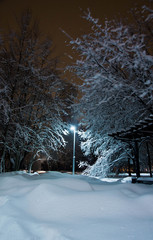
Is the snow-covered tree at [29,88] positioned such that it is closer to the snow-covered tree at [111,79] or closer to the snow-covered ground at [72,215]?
the snow-covered tree at [111,79]

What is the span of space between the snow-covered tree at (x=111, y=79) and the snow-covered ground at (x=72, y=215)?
3.31 m

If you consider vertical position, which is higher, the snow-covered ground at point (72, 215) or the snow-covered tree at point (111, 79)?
the snow-covered tree at point (111, 79)

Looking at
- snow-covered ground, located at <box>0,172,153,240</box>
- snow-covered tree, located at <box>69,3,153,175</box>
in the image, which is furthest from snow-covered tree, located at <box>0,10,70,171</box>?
snow-covered ground, located at <box>0,172,153,240</box>

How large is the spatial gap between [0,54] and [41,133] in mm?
5337

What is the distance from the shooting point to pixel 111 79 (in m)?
5.58

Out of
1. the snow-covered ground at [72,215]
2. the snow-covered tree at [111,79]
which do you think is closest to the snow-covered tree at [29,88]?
the snow-covered tree at [111,79]

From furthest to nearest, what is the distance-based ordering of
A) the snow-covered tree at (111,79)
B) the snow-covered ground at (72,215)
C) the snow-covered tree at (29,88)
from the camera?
the snow-covered tree at (29,88) < the snow-covered tree at (111,79) < the snow-covered ground at (72,215)

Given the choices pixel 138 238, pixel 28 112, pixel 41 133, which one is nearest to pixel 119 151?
pixel 41 133

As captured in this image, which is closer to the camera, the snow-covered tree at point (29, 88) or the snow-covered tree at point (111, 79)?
the snow-covered tree at point (111, 79)

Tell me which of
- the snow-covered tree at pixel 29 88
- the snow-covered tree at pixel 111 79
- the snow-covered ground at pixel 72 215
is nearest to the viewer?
the snow-covered ground at pixel 72 215

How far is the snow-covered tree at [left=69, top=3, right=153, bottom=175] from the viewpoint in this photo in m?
5.94

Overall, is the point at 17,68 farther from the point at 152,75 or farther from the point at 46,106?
the point at 152,75

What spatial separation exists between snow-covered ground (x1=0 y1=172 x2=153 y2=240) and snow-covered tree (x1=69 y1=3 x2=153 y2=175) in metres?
3.31

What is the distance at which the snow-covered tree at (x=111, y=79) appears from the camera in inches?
234
